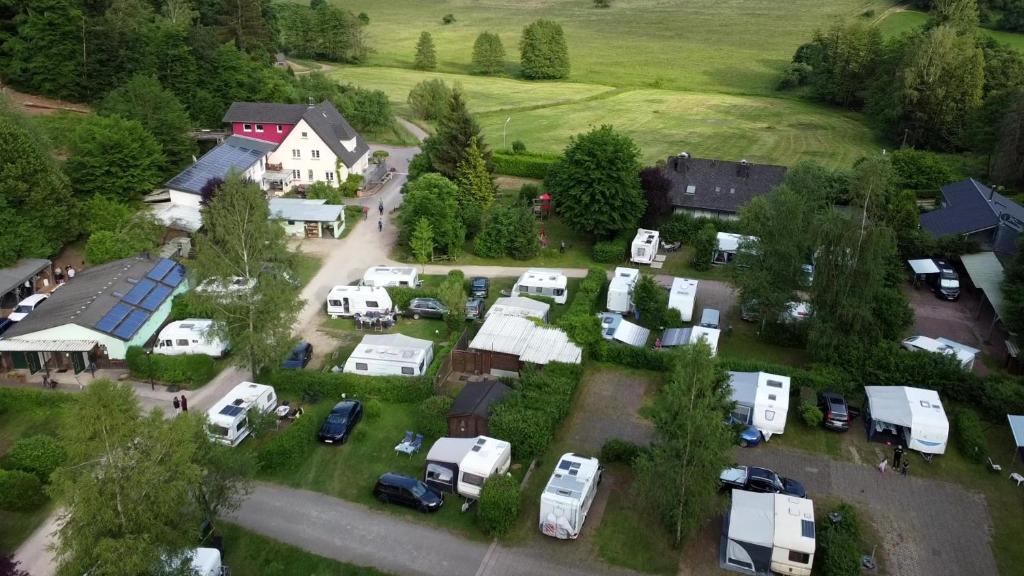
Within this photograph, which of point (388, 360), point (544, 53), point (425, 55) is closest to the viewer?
point (388, 360)

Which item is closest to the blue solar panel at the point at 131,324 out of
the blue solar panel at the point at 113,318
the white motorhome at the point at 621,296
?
the blue solar panel at the point at 113,318

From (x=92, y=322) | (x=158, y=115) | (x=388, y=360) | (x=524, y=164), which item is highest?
(x=158, y=115)

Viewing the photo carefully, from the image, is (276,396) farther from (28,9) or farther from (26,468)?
(28,9)

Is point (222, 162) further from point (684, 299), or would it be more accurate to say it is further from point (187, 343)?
point (684, 299)

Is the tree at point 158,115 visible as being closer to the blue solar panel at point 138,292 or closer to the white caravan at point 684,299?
the blue solar panel at point 138,292

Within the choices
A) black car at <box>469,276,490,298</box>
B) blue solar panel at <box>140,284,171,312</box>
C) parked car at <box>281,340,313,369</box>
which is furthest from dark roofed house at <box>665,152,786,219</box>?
blue solar panel at <box>140,284,171,312</box>

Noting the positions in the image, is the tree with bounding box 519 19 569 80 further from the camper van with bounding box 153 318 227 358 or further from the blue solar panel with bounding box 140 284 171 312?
the camper van with bounding box 153 318 227 358

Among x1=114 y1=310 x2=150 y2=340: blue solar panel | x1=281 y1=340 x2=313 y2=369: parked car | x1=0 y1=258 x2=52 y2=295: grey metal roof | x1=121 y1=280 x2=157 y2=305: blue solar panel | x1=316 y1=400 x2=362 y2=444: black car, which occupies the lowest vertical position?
x1=281 y1=340 x2=313 y2=369: parked car

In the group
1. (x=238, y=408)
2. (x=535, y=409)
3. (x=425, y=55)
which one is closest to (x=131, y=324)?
(x=238, y=408)
